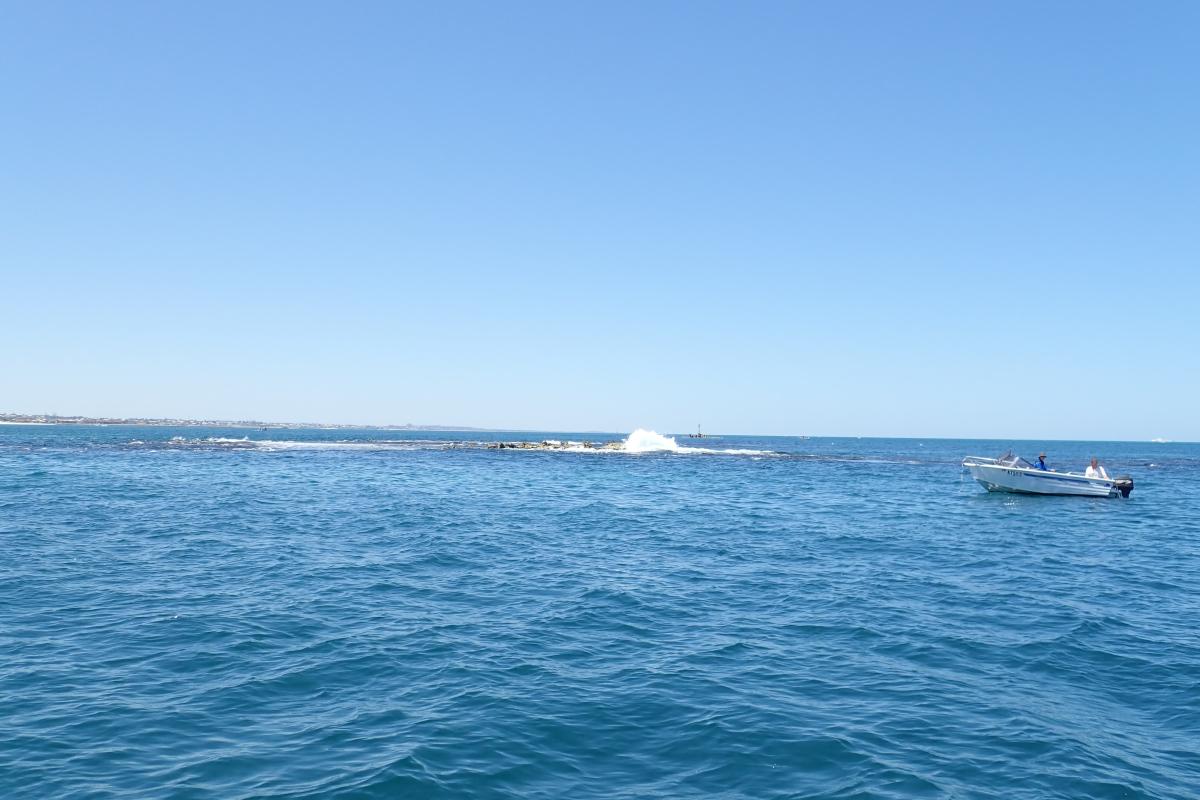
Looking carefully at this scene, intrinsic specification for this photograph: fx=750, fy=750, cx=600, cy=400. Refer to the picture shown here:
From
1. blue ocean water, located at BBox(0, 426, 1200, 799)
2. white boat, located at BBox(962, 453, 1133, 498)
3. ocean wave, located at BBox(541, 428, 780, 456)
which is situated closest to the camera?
blue ocean water, located at BBox(0, 426, 1200, 799)

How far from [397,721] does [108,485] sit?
45320 mm

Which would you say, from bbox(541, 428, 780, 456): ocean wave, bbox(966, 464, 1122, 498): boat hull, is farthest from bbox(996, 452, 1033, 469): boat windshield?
bbox(541, 428, 780, 456): ocean wave

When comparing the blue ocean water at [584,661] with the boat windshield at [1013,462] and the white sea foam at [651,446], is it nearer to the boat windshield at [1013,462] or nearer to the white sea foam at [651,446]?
the boat windshield at [1013,462]

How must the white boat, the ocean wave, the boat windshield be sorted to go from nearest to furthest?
1. the white boat
2. the boat windshield
3. the ocean wave

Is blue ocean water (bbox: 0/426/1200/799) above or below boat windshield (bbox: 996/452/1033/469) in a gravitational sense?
below

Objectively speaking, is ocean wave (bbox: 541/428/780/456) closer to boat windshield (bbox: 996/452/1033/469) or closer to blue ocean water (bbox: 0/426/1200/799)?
boat windshield (bbox: 996/452/1033/469)

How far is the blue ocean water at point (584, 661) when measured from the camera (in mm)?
9820

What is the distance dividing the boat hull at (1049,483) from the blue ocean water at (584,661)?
19.1 metres

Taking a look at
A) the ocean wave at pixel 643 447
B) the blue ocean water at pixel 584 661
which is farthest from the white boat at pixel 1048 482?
the ocean wave at pixel 643 447

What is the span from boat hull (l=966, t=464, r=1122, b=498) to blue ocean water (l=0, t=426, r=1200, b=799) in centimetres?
1915

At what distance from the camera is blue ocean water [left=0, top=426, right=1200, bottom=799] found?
32.2ft

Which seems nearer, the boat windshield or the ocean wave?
the boat windshield

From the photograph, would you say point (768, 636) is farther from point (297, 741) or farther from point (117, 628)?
point (117, 628)

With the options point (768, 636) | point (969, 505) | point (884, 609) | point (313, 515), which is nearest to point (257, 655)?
point (768, 636)
